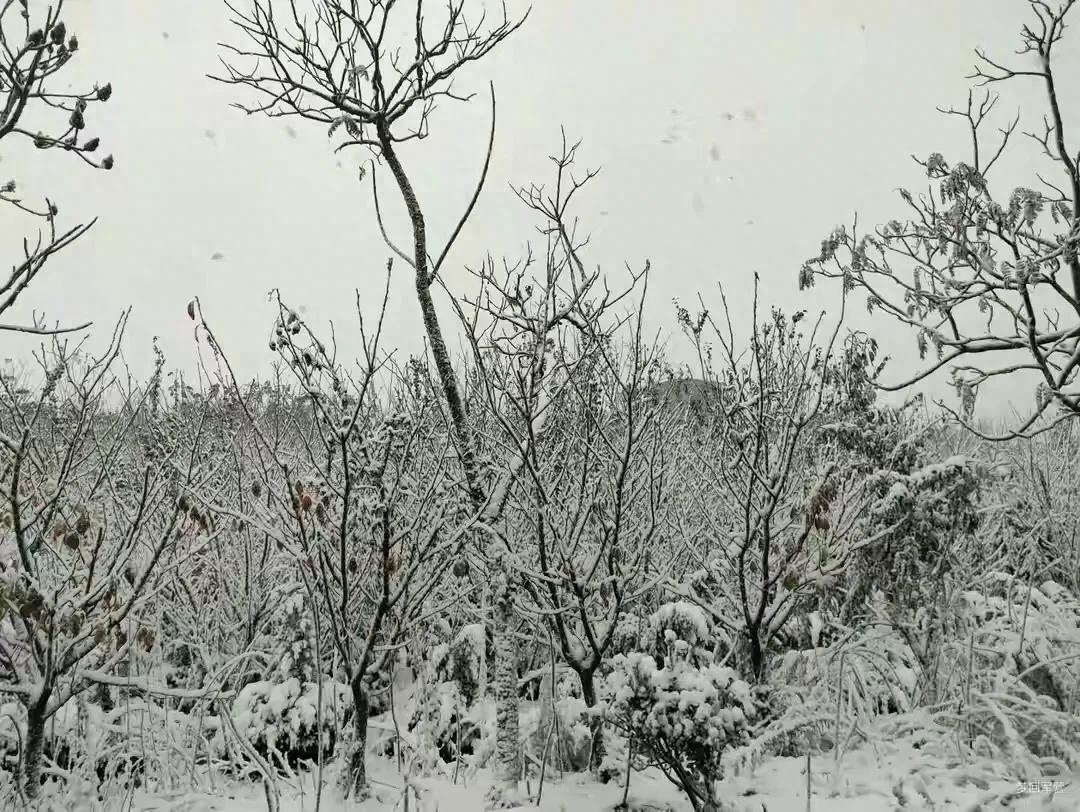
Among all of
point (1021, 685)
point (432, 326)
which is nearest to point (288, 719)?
point (432, 326)

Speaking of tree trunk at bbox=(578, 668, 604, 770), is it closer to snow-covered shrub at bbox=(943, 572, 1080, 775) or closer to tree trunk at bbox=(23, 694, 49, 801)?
snow-covered shrub at bbox=(943, 572, 1080, 775)

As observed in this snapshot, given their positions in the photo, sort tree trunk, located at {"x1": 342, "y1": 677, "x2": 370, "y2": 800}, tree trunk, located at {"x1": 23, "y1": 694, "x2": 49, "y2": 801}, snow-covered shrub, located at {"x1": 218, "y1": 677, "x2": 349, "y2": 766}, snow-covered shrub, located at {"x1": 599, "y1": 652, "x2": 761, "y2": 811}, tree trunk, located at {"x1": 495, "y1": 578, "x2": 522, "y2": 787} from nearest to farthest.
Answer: tree trunk, located at {"x1": 23, "y1": 694, "x2": 49, "y2": 801} < snow-covered shrub, located at {"x1": 599, "y1": 652, "x2": 761, "y2": 811} < tree trunk, located at {"x1": 342, "y1": 677, "x2": 370, "y2": 800} < tree trunk, located at {"x1": 495, "y1": 578, "x2": 522, "y2": 787} < snow-covered shrub, located at {"x1": 218, "y1": 677, "x2": 349, "y2": 766}

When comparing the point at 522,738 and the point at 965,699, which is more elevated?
the point at 965,699

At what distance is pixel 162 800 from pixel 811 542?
6.07m

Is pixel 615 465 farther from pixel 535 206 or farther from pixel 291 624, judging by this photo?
pixel 291 624

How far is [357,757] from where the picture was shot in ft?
17.2

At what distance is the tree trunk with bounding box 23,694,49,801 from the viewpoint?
13.1 ft

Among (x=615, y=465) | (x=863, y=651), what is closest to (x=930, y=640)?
(x=863, y=651)

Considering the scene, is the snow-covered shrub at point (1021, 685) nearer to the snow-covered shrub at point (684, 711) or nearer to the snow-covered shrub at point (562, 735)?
the snow-covered shrub at point (684, 711)

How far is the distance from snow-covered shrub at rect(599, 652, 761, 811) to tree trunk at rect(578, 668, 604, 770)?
1.16m

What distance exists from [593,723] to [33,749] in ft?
13.3

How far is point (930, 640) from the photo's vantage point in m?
6.95

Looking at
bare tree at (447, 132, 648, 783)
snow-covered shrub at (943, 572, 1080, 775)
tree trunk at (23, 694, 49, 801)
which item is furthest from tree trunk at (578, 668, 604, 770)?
A: tree trunk at (23, 694, 49, 801)

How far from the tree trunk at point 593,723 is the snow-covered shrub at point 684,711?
116 centimetres
